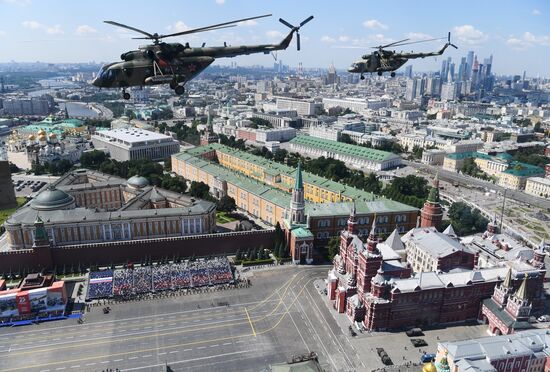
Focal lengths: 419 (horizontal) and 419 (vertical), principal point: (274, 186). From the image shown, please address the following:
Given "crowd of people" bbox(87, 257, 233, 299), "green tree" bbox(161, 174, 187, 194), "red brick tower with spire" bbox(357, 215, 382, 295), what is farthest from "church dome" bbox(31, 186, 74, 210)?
"red brick tower with spire" bbox(357, 215, 382, 295)

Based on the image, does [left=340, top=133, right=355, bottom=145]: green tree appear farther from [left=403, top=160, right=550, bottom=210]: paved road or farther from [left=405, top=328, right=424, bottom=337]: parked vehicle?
[left=405, top=328, right=424, bottom=337]: parked vehicle

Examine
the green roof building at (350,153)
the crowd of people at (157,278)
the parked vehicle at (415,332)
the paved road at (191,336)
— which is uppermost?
the green roof building at (350,153)

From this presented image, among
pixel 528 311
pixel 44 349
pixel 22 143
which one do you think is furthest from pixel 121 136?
pixel 528 311

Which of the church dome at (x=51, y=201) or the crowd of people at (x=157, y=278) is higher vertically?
the church dome at (x=51, y=201)

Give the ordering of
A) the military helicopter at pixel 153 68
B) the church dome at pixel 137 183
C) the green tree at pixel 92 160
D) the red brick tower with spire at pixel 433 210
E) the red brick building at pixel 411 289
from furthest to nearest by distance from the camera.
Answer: the green tree at pixel 92 160 → the church dome at pixel 137 183 → the red brick tower with spire at pixel 433 210 → the red brick building at pixel 411 289 → the military helicopter at pixel 153 68

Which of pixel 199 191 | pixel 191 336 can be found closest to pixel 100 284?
pixel 191 336

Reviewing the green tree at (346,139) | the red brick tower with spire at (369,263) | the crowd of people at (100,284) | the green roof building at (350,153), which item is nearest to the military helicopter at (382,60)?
the red brick tower with spire at (369,263)

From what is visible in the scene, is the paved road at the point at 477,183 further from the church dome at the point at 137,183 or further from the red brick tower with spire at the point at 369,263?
the church dome at the point at 137,183

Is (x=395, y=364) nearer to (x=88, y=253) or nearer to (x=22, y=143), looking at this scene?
(x=88, y=253)
